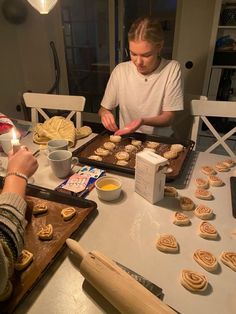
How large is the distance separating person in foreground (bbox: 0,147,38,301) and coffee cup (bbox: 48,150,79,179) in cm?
21

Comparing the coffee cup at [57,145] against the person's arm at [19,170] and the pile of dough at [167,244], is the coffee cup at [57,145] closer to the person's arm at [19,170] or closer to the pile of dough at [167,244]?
the person's arm at [19,170]

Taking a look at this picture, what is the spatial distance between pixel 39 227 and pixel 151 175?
430 mm

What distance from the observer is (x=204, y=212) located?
2.86ft

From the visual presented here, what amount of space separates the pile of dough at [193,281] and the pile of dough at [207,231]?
150 millimetres

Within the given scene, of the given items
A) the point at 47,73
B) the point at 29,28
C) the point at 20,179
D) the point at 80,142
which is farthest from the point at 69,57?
the point at 20,179

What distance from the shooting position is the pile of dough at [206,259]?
68cm

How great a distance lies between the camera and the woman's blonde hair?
4.75 feet

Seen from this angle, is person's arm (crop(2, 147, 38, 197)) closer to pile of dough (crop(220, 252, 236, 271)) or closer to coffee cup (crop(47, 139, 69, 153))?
coffee cup (crop(47, 139, 69, 153))

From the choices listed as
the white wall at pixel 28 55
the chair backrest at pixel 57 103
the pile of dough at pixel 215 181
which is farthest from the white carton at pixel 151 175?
the white wall at pixel 28 55

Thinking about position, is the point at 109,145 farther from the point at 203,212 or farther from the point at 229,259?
the point at 229,259

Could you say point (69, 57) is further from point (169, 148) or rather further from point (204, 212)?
point (204, 212)

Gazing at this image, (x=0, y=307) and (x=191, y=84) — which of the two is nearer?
(x=0, y=307)

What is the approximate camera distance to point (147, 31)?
4.75ft

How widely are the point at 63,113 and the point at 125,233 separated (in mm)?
3468
